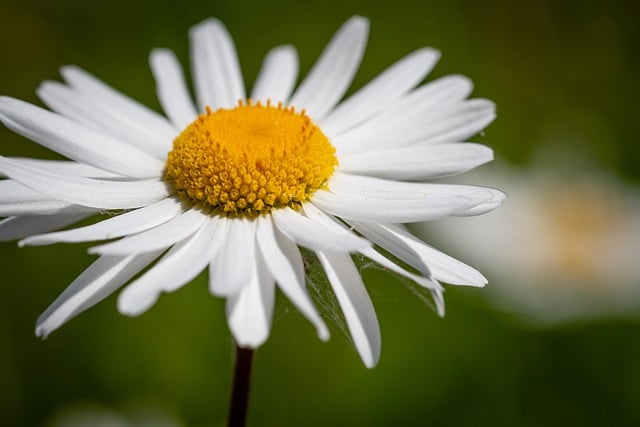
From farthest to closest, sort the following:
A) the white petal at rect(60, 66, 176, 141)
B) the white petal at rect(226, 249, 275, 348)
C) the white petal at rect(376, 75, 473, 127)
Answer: the white petal at rect(60, 66, 176, 141)
the white petal at rect(376, 75, 473, 127)
the white petal at rect(226, 249, 275, 348)

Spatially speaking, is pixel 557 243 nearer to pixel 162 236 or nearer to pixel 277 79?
pixel 277 79

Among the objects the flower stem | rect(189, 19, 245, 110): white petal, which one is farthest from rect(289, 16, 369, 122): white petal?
the flower stem

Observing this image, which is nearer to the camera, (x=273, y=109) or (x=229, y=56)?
(x=273, y=109)

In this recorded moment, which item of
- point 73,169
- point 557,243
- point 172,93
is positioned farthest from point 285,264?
point 557,243

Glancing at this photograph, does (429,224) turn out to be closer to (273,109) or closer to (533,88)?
(533,88)

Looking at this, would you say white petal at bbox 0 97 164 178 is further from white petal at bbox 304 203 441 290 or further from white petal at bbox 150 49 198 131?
white petal at bbox 304 203 441 290

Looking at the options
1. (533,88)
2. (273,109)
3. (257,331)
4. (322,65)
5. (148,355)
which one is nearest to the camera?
(257,331)

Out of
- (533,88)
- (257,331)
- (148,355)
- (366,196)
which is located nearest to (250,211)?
(366,196)
